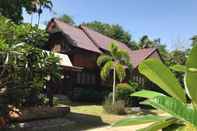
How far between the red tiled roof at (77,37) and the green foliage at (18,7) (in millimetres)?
2616

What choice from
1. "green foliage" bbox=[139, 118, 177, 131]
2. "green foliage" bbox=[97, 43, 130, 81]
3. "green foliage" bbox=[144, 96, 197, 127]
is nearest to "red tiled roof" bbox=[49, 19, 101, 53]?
"green foliage" bbox=[97, 43, 130, 81]

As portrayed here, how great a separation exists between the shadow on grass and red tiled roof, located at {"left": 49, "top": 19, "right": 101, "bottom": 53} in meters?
10.8

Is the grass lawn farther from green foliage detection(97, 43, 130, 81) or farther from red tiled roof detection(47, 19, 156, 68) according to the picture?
red tiled roof detection(47, 19, 156, 68)

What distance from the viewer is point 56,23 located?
3059cm

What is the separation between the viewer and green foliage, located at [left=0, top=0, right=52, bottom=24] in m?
27.7

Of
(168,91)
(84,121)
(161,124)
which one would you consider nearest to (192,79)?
(168,91)

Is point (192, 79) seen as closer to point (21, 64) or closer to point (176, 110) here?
point (176, 110)

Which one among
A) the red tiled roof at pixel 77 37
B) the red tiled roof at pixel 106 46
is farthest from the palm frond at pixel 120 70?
the red tiled roof at pixel 106 46

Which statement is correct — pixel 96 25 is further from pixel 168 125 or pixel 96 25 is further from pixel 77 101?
pixel 168 125

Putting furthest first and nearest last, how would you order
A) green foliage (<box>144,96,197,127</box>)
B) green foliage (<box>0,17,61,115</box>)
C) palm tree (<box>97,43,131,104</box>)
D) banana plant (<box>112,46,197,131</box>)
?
palm tree (<box>97,43,131,104</box>)
green foliage (<box>0,17,61,115</box>)
banana plant (<box>112,46,197,131</box>)
green foliage (<box>144,96,197,127</box>)

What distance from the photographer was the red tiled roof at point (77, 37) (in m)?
29.4

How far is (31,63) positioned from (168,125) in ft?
40.8

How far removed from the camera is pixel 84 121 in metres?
17.1

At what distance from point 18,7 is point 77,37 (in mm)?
5795
